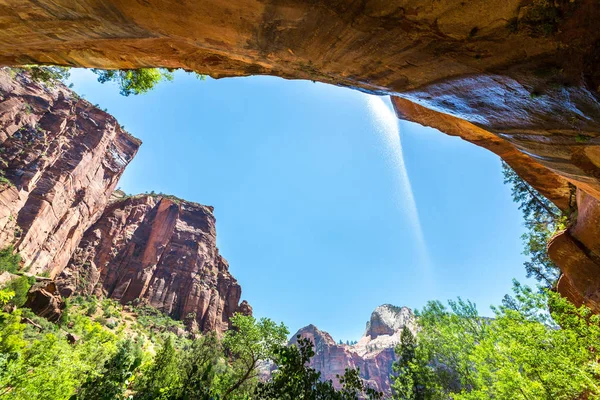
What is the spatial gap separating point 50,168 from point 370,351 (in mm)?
132152

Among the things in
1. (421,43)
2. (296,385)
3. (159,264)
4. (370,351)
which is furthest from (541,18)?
(370,351)

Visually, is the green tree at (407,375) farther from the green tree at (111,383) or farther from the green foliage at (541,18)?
the green foliage at (541,18)

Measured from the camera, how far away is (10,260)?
38.1 meters

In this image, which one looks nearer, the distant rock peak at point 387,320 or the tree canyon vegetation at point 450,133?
the tree canyon vegetation at point 450,133

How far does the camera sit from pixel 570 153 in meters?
3.33

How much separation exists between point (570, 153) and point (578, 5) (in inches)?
89.0

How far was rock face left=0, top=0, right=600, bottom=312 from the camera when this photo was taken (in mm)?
1993

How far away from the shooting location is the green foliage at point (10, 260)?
35581mm

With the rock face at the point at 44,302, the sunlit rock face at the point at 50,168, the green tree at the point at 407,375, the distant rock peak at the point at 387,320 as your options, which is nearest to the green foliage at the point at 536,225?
the green tree at the point at 407,375

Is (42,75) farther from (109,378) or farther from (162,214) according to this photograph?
(162,214)

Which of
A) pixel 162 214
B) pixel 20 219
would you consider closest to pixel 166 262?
pixel 162 214

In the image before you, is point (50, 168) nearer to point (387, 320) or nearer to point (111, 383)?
point (111, 383)

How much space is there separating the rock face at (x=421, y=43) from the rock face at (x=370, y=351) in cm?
11155

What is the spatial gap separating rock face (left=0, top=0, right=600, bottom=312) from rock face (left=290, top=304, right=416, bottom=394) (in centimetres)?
11155
